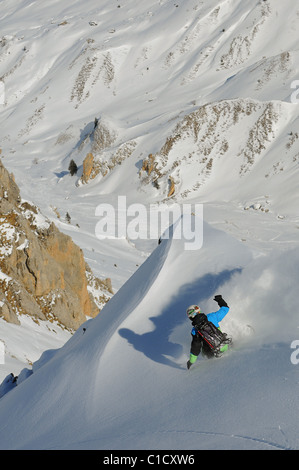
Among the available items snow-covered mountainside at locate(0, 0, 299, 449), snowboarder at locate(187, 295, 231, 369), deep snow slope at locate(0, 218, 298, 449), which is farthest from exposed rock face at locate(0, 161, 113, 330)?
snowboarder at locate(187, 295, 231, 369)

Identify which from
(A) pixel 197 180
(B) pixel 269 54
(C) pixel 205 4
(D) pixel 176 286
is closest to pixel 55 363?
(D) pixel 176 286

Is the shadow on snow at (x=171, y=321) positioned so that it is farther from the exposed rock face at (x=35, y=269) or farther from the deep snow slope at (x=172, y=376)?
the exposed rock face at (x=35, y=269)

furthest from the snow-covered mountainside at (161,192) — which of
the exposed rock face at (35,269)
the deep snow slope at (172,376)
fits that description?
the exposed rock face at (35,269)

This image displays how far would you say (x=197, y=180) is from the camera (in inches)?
2012

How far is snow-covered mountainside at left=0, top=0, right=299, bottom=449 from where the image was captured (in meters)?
5.02

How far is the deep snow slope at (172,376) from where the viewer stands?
14.3ft

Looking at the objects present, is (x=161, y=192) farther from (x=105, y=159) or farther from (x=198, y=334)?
(x=198, y=334)

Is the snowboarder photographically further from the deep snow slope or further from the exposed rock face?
the exposed rock face

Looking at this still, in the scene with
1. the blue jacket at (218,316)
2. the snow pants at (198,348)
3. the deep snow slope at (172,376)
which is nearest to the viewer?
the deep snow slope at (172,376)

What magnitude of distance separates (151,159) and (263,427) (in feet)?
169

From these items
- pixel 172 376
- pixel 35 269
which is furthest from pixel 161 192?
pixel 172 376

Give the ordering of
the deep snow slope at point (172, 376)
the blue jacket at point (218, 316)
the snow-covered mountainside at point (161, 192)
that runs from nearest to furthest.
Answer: the deep snow slope at point (172, 376) < the snow-covered mountainside at point (161, 192) < the blue jacket at point (218, 316)

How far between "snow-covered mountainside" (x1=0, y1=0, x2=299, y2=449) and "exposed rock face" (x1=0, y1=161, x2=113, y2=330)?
1.40m

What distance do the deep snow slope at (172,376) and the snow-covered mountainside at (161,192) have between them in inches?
1.0
